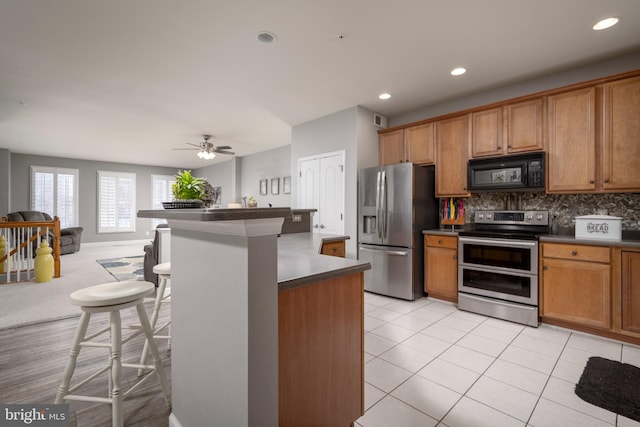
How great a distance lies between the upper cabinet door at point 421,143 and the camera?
3986 millimetres

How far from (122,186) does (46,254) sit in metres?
5.34

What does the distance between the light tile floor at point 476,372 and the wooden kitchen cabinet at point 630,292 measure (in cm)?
20

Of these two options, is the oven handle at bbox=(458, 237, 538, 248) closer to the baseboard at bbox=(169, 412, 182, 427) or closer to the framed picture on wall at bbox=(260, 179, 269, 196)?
the baseboard at bbox=(169, 412, 182, 427)

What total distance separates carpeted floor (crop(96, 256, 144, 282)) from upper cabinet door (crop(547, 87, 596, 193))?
234 inches

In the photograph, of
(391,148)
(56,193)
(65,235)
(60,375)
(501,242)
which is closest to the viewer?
(60,375)

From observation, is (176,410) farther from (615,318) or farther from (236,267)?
(615,318)

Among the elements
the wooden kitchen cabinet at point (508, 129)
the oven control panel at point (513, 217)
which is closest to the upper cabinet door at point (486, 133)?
the wooden kitchen cabinet at point (508, 129)

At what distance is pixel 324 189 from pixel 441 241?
195cm

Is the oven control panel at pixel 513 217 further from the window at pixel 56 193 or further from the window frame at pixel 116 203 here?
the window at pixel 56 193

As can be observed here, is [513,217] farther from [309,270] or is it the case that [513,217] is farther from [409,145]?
[309,270]

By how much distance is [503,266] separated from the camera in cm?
315

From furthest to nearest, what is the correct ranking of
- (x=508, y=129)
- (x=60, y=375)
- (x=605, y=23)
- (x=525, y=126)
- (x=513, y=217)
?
(x=513, y=217) < (x=508, y=129) < (x=525, y=126) < (x=605, y=23) < (x=60, y=375)

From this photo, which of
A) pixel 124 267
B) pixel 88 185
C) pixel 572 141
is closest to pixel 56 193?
pixel 88 185

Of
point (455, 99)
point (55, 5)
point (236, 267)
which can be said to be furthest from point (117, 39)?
point (455, 99)
